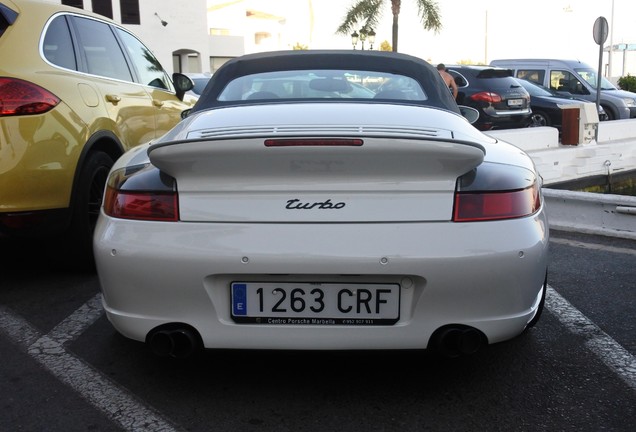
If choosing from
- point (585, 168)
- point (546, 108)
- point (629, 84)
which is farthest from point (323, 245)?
point (629, 84)

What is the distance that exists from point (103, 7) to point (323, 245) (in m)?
36.8

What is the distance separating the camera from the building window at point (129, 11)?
120ft

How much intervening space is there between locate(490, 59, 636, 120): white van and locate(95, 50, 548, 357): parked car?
15.4 metres

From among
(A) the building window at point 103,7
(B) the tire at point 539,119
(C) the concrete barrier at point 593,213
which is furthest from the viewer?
(A) the building window at point 103,7

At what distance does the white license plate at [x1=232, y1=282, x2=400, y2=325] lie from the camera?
7.91 feet

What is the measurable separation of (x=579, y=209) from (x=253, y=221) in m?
4.48

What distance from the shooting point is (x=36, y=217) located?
3.67 m

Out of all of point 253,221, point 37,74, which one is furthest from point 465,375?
point 37,74

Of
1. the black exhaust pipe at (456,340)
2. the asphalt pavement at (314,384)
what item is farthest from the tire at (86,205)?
the black exhaust pipe at (456,340)

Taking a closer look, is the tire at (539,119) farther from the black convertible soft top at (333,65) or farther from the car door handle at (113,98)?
the car door handle at (113,98)

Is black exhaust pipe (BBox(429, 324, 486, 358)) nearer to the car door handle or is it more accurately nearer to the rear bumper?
the rear bumper

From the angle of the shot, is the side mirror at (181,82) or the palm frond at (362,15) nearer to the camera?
the side mirror at (181,82)

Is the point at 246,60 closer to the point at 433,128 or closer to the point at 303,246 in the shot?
the point at 433,128

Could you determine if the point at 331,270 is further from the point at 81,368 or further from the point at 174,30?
the point at 174,30
